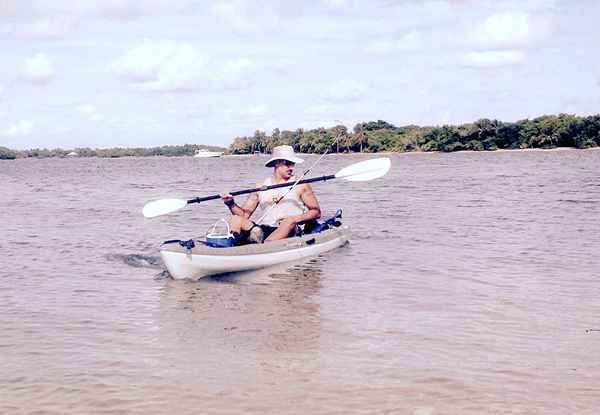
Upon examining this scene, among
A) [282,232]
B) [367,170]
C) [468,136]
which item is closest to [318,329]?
[282,232]

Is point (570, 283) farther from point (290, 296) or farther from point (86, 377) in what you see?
point (86, 377)

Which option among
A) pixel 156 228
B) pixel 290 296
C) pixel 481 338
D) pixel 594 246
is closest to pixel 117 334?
pixel 290 296

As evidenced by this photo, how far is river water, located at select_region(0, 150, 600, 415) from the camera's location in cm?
530

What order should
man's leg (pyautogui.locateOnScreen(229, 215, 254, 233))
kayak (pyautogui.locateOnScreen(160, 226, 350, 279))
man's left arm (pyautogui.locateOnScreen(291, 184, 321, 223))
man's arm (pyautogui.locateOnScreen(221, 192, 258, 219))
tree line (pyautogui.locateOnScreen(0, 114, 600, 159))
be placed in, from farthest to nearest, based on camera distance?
1. tree line (pyautogui.locateOnScreen(0, 114, 600, 159))
2. man's left arm (pyautogui.locateOnScreen(291, 184, 321, 223))
3. man's leg (pyautogui.locateOnScreen(229, 215, 254, 233))
4. man's arm (pyautogui.locateOnScreen(221, 192, 258, 219))
5. kayak (pyautogui.locateOnScreen(160, 226, 350, 279))

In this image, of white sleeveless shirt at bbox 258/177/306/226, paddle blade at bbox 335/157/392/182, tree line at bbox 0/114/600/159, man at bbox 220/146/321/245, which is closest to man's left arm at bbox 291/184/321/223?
man at bbox 220/146/321/245

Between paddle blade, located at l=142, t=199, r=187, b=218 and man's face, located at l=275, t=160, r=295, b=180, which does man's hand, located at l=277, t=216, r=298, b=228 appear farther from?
paddle blade, located at l=142, t=199, r=187, b=218

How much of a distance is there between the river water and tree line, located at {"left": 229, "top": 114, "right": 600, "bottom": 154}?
58580 mm

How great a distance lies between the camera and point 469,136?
95.4 m

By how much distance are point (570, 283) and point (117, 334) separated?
223 inches

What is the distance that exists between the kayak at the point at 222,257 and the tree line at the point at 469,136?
59.5 m

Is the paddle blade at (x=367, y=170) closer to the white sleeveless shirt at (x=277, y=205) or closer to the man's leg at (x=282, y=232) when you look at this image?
the white sleeveless shirt at (x=277, y=205)

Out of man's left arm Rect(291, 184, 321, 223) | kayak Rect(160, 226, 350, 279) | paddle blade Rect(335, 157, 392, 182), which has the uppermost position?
paddle blade Rect(335, 157, 392, 182)

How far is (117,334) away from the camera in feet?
23.5

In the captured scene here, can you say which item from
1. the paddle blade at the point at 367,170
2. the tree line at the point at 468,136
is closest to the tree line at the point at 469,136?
the tree line at the point at 468,136
